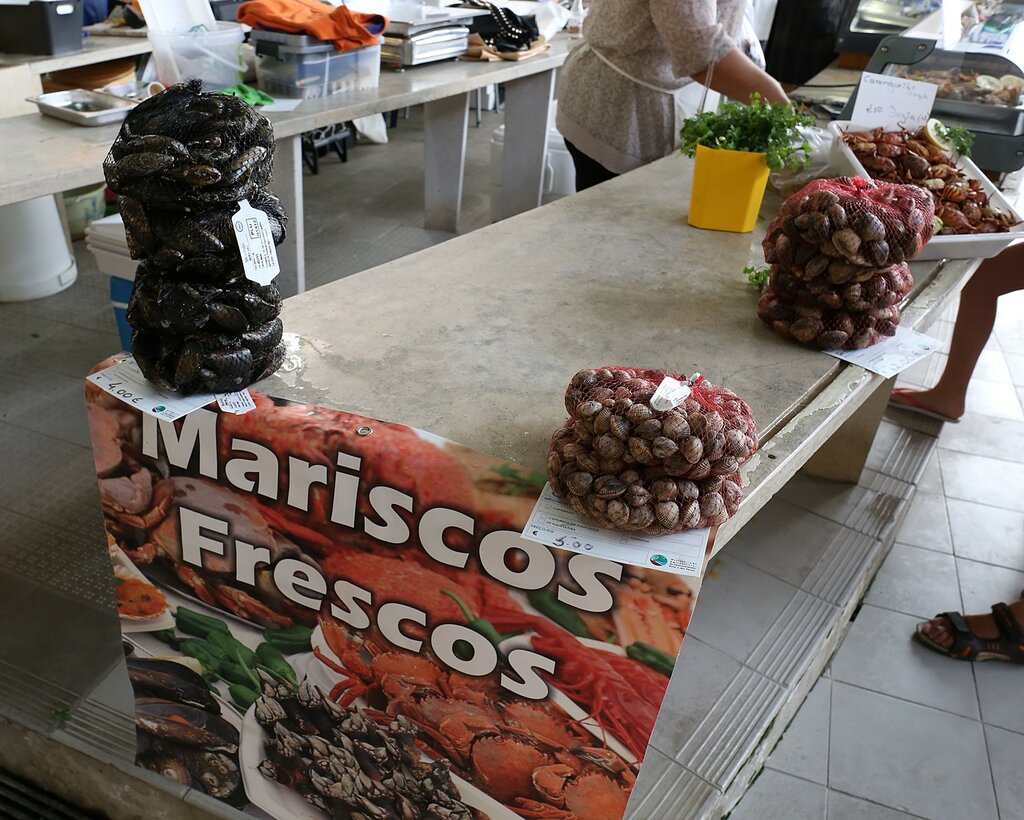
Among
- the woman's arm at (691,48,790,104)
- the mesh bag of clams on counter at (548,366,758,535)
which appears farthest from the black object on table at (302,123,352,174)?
the mesh bag of clams on counter at (548,366,758,535)

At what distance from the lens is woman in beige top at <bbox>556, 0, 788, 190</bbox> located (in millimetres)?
2092

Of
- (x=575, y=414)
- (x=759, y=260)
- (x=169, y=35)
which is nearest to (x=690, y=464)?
(x=575, y=414)

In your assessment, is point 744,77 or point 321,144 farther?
point 321,144

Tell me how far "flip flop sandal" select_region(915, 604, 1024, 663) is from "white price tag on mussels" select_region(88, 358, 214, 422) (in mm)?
1897

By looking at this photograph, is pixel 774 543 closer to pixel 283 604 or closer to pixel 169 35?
pixel 283 604

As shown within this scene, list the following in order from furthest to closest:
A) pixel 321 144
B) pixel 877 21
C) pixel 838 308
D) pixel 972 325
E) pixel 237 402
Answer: pixel 321 144 → pixel 877 21 → pixel 972 325 → pixel 838 308 → pixel 237 402

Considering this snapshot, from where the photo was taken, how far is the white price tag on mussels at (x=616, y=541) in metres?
0.95

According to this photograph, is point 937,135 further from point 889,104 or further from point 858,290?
point 858,290

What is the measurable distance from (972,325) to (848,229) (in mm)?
1839

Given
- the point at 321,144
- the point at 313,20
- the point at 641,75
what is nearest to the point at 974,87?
the point at 641,75

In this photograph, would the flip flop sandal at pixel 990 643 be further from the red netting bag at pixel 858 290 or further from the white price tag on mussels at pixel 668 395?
the white price tag on mussels at pixel 668 395

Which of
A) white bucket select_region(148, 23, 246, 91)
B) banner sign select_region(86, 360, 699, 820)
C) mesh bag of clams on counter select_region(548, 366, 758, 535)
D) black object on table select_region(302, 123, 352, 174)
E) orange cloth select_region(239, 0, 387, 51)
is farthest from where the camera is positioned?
black object on table select_region(302, 123, 352, 174)

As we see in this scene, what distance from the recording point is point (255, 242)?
1.08m

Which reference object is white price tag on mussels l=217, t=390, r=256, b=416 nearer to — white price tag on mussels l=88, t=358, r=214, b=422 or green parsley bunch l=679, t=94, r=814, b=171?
white price tag on mussels l=88, t=358, r=214, b=422
